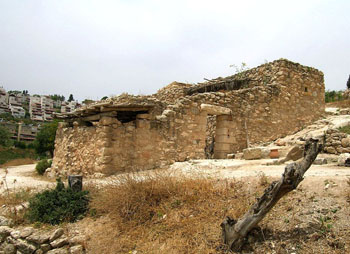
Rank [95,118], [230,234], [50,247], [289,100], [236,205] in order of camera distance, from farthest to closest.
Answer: [289,100]
[95,118]
[50,247]
[236,205]
[230,234]

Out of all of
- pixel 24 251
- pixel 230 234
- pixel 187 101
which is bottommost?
pixel 24 251

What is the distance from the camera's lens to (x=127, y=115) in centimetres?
895

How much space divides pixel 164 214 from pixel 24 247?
8.49 ft

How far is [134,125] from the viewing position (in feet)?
28.2

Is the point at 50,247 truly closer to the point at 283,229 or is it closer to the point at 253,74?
the point at 283,229

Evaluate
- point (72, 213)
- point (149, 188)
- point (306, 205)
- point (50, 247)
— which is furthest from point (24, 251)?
point (306, 205)

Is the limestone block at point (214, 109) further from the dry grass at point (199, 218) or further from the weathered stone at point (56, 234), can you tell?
the weathered stone at point (56, 234)

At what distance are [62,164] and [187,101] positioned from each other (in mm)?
5129

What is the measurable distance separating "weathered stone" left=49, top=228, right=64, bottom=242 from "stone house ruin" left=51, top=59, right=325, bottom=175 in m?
3.10

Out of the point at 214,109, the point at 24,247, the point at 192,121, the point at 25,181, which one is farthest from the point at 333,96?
the point at 24,247

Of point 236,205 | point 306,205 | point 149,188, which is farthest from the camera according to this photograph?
point 149,188

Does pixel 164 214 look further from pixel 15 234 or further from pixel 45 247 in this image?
pixel 15 234

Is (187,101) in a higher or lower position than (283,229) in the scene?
higher

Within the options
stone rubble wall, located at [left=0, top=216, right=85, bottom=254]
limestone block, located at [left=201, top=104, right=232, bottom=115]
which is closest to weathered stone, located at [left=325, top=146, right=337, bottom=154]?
limestone block, located at [left=201, top=104, right=232, bottom=115]
